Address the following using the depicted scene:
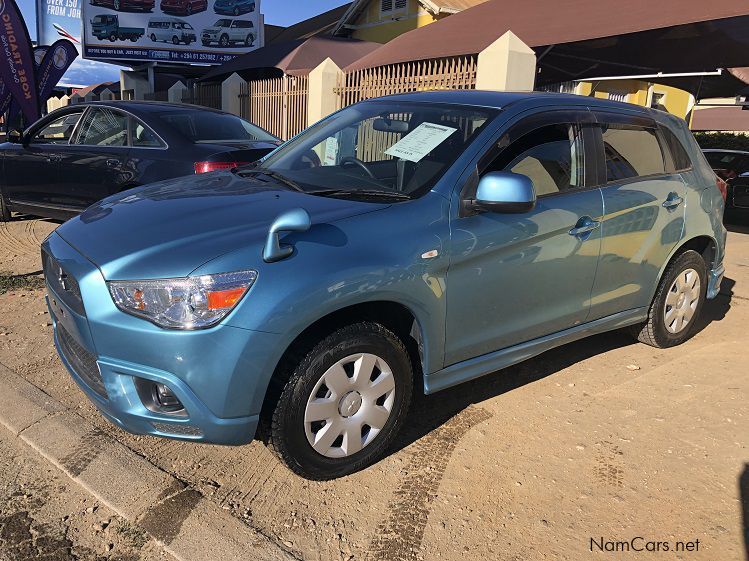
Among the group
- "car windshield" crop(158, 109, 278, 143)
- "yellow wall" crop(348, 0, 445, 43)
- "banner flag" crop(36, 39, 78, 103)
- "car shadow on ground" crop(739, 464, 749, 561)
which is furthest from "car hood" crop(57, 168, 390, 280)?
"banner flag" crop(36, 39, 78, 103)

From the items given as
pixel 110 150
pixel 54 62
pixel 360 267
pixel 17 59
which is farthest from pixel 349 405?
pixel 54 62

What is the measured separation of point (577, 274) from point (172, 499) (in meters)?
2.36

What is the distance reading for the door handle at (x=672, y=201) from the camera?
12.9ft

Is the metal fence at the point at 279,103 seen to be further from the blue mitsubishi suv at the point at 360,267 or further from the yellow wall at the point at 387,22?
the blue mitsubishi suv at the point at 360,267

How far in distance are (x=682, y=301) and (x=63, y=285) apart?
3.98 meters

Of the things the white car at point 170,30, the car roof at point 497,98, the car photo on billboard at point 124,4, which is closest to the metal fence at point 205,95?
the white car at point 170,30

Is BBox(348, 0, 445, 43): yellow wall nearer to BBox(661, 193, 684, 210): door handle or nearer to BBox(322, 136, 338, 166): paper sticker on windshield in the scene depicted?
BBox(661, 193, 684, 210): door handle

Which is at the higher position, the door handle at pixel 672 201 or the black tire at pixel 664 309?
the door handle at pixel 672 201

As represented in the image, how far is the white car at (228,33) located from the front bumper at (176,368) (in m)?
A: 26.6

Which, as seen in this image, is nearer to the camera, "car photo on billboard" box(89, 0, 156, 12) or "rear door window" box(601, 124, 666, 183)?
"rear door window" box(601, 124, 666, 183)

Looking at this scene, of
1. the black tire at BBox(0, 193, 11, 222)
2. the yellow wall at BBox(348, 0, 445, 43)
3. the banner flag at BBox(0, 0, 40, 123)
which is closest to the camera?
the black tire at BBox(0, 193, 11, 222)

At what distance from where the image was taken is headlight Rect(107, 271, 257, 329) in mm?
2271

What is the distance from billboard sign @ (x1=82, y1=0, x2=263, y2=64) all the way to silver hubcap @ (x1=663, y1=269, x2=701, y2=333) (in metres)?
25.7

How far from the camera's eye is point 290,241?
2.44 metres
